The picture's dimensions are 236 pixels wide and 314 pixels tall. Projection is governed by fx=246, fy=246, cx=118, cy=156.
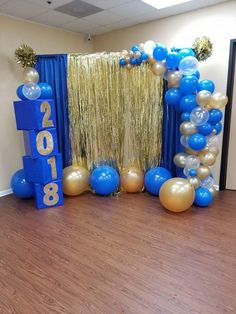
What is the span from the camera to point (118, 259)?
2.12 m

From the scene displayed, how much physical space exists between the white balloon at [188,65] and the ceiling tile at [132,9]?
1.01 meters

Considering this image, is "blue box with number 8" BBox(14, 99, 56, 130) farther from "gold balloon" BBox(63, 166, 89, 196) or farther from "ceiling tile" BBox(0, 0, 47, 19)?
"ceiling tile" BBox(0, 0, 47, 19)

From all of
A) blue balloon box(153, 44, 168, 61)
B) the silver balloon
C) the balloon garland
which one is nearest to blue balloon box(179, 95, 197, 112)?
the balloon garland

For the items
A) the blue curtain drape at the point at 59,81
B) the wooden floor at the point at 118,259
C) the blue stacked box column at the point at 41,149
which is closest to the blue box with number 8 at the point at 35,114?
the blue stacked box column at the point at 41,149

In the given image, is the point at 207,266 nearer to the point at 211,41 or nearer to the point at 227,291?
the point at 227,291

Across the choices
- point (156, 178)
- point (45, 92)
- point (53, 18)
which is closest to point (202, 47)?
point (156, 178)

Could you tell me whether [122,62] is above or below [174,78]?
above

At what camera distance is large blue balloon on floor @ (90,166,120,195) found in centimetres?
339

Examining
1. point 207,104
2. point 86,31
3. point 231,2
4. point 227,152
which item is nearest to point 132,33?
point 86,31

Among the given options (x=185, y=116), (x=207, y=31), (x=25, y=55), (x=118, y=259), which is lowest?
(x=118, y=259)

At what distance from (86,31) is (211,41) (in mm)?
2095

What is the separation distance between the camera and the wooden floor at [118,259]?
1.66 metres

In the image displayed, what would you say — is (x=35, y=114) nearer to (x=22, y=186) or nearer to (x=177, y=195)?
(x=22, y=186)

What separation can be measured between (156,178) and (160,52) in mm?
1582
